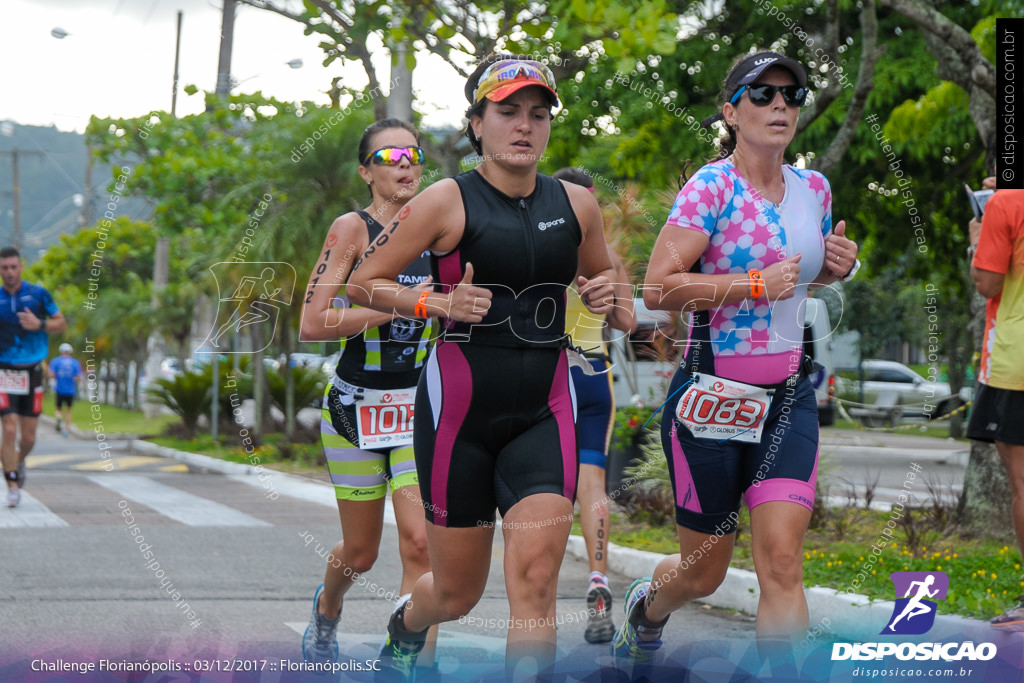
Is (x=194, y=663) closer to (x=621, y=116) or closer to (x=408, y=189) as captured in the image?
(x=408, y=189)

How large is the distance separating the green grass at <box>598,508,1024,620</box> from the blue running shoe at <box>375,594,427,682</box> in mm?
2699

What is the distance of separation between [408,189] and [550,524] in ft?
6.15

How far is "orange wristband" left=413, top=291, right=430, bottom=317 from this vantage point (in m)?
3.49

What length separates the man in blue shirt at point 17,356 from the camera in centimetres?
1011

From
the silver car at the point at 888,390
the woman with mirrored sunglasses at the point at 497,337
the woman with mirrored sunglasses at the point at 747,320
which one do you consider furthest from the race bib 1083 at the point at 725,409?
the silver car at the point at 888,390

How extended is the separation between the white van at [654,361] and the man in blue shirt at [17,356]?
16.6ft

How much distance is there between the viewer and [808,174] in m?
4.23

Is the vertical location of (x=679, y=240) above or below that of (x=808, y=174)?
below

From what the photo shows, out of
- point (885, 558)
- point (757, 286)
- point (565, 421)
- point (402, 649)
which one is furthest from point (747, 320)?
point (885, 558)

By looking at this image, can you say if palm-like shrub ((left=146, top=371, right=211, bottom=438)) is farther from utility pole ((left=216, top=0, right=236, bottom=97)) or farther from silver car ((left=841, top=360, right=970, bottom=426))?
silver car ((left=841, top=360, right=970, bottom=426))

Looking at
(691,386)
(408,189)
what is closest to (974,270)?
(691,386)

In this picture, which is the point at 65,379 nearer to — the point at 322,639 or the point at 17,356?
the point at 17,356

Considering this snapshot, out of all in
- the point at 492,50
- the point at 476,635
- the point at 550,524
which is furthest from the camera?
the point at 492,50

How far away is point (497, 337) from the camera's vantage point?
355 centimetres
